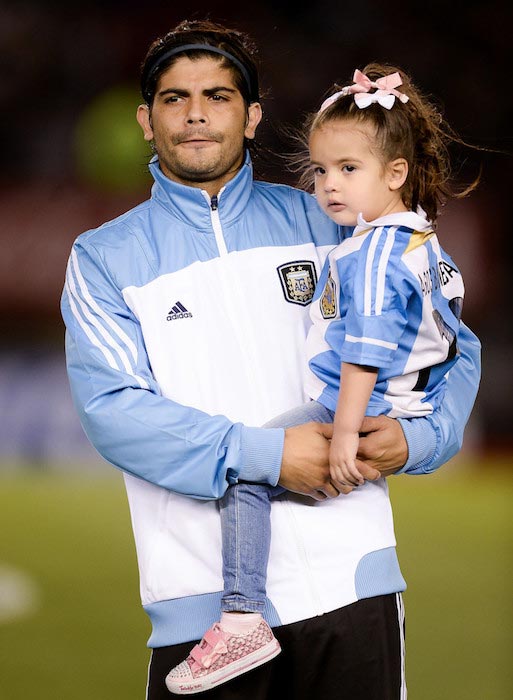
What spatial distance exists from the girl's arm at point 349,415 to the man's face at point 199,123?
504 millimetres

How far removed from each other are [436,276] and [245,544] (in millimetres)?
579

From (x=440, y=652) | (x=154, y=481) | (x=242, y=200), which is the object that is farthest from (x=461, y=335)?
(x=440, y=652)

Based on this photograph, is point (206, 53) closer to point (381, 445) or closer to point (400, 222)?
point (400, 222)

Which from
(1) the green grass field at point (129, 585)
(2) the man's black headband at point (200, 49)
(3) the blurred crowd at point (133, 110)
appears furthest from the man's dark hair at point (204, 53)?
Result: (3) the blurred crowd at point (133, 110)

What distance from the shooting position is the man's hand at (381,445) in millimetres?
1986

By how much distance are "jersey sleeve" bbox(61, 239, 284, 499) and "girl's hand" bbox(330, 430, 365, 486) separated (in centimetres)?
9

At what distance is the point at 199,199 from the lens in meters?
2.17

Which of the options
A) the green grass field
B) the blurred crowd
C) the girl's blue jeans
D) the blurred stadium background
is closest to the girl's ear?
the girl's blue jeans

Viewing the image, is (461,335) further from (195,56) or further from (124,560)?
(124,560)

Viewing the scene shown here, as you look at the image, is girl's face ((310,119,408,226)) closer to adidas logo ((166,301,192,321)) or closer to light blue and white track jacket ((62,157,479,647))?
light blue and white track jacket ((62,157,479,647))

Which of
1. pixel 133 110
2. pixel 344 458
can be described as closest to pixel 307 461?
pixel 344 458

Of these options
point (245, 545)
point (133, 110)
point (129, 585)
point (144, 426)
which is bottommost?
point (129, 585)

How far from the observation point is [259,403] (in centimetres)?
209

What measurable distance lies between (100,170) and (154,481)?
4968 millimetres
